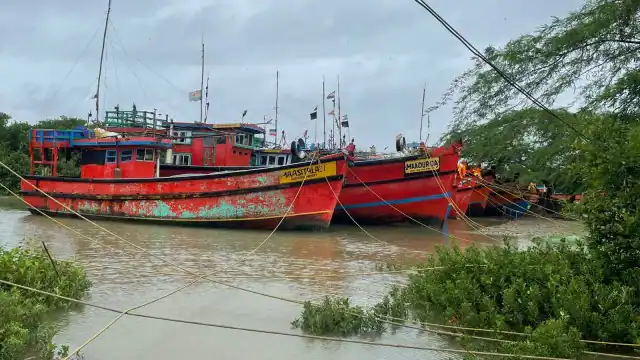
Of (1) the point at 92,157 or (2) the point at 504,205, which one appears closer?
(1) the point at 92,157

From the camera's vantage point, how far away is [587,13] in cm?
618

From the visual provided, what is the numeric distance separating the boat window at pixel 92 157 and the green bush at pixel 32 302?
11.2m

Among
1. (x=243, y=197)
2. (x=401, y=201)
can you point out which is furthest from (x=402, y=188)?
(x=243, y=197)

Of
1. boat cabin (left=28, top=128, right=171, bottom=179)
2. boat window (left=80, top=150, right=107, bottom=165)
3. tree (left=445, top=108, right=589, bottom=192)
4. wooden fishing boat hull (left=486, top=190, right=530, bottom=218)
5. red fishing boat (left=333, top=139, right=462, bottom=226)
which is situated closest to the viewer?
tree (left=445, top=108, right=589, bottom=192)

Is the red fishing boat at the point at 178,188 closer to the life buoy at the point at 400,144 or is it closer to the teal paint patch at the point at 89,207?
the teal paint patch at the point at 89,207

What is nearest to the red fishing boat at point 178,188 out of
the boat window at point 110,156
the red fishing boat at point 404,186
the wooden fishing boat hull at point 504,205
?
the boat window at point 110,156

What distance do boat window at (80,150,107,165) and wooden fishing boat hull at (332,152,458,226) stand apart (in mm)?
7658

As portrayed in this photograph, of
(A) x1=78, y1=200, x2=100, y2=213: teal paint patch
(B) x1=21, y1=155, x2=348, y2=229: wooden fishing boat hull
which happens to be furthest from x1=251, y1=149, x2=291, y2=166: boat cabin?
(A) x1=78, y1=200, x2=100, y2=213: teal paint patch

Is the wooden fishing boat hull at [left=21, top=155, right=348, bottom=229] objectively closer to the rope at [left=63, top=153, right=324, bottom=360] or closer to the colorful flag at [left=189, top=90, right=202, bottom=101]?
the rope at [left=63, top=153, right=324, bottom=360]

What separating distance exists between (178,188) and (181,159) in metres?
5.26

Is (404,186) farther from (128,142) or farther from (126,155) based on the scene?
(126,155)

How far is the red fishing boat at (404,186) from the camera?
16.9 m

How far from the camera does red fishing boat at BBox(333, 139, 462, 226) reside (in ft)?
55.6

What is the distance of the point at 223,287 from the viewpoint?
25.0ft
